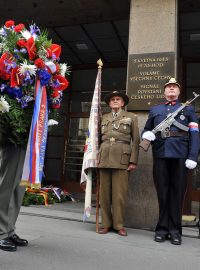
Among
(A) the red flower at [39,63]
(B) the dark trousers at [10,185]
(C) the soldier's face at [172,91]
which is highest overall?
(C) the soldier's face at [172,91]

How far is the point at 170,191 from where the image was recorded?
4.29 meters

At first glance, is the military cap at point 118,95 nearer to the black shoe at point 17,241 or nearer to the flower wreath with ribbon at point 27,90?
the flower wreath with ribbon at point 27,90

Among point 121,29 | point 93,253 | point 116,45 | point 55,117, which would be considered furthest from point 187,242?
point 116,45

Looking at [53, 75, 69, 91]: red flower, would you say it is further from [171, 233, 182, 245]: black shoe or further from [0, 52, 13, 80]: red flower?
[171, 233, 182, 245]: black shoe

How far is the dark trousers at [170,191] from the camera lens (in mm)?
4188

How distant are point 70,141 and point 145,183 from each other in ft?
16.4

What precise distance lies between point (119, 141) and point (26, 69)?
69.5 inches

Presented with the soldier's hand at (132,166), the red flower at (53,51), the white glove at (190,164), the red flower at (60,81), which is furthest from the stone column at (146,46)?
the red flower at (53,51)

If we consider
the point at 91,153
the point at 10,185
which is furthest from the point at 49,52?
the point at 91,153

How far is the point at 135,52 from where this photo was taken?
5184mm

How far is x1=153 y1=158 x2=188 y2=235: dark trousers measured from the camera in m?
4.19

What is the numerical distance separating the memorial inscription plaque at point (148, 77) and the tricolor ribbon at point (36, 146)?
6.70ft

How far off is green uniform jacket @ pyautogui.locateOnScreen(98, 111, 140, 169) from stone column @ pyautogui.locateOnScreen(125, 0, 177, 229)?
438mm

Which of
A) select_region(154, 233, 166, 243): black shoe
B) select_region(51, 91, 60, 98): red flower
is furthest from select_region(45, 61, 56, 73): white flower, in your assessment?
select_region(154, 233, 166, 243): black shoe
